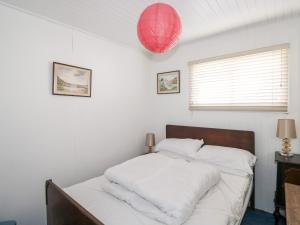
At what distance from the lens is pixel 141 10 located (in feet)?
6.61

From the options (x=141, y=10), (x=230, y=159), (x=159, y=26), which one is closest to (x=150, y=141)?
(x=230, y=159)

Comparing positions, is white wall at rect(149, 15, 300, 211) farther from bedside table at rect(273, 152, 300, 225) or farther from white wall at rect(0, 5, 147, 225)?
white wall at rect(0, 5, 147, 225)

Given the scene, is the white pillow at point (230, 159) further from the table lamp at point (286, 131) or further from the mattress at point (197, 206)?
the table lamp at point (286, 131)

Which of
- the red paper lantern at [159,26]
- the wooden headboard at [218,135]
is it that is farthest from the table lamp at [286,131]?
the red paper lantern at [159,26]

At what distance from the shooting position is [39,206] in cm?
207

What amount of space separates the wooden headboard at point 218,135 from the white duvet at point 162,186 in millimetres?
912

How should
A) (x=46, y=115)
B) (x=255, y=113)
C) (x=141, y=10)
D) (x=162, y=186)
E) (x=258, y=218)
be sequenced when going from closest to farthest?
(x=162, y=186) < (x=141, y=10) < (x=46, y=115) < (x=258, y=218) < (x=255, y=113)

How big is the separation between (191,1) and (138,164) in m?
1.72

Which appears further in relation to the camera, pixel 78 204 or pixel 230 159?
pixel 230 159

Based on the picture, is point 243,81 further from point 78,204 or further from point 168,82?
point 78,204

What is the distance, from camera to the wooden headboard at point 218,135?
245cm

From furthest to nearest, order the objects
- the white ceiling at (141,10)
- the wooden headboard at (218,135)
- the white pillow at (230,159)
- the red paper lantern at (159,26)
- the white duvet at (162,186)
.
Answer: the wooden headboard at (218,135), the white pillow at (230,159), the white ceiling at (141,10), the white duvet at (162,186), the red paper lantern at (159,26)

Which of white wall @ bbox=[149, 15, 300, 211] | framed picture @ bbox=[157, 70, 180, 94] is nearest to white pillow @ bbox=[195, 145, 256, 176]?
white wall @ bbox=[149, 15, 300, 211]

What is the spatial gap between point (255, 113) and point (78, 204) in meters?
2.33
